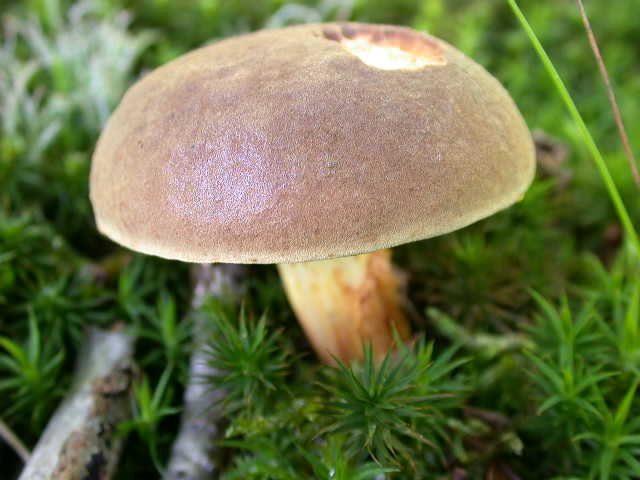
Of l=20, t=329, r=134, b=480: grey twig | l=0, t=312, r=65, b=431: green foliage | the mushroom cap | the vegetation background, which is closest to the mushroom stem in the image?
the vegetation background

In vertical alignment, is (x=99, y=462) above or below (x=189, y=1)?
below

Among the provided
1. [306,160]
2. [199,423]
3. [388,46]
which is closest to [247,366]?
[199,423]

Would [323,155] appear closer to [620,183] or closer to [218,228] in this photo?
[218,228]

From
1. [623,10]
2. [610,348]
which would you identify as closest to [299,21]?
[623,10]

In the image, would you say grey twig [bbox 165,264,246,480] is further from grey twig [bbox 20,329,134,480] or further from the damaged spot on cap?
the damaged spot on cap

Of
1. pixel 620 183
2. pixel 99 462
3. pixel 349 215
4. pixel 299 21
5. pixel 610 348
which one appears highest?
A: pixel 349 215

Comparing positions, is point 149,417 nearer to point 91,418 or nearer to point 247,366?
point 91,418
